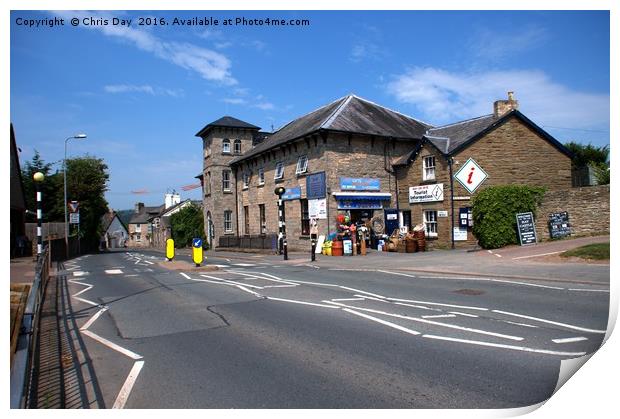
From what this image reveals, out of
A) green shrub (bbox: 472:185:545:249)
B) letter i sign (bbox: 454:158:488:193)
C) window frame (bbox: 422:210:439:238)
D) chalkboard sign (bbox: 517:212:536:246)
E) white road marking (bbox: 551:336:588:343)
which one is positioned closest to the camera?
white road marking (bbox: 551:336:588:343)

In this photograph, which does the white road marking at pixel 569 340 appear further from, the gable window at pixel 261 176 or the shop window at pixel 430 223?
the gable window at pixel 261 176

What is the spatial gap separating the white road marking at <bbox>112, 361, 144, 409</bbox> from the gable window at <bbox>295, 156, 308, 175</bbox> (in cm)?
2214

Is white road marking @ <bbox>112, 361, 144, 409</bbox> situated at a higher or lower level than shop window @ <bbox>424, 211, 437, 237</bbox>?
lower

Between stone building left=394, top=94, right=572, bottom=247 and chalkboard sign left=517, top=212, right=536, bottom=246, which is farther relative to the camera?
stone building left=394, top=94, right=572, bottom=247

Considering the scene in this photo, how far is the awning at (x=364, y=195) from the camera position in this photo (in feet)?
82.6

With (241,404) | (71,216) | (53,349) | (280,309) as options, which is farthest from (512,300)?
(71,216)

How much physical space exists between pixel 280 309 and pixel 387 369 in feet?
13.0

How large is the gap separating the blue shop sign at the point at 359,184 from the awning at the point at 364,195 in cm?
25

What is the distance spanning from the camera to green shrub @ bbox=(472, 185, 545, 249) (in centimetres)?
1950

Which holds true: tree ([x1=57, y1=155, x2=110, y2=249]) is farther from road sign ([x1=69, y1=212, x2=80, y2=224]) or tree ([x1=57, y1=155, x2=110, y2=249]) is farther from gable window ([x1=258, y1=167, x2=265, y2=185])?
gable window ([x1=258, y1=167, x2=265, y2=185])

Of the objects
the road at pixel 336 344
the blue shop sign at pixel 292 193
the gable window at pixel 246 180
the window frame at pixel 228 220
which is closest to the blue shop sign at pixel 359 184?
the blue shop sign at pixel 292 193

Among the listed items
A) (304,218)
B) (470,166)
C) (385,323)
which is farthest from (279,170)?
(385,323)

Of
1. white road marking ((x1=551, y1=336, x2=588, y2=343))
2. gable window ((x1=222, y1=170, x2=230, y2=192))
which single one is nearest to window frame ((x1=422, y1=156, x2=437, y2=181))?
white road marking ((x1=551, y1=336, x2=588, y2=343))
